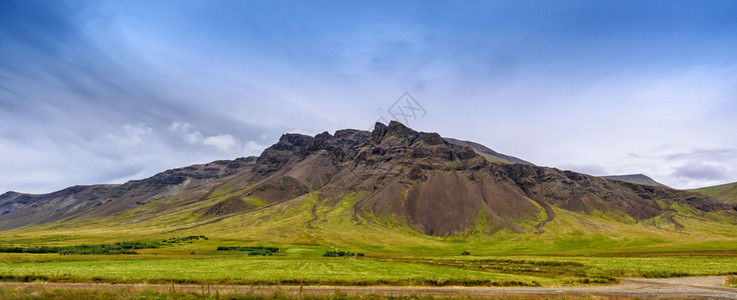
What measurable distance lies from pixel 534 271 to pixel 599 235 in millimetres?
131964

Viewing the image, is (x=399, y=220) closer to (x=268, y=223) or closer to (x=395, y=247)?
(x=395, y=247)

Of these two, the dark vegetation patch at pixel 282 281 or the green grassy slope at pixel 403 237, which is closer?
the dark vegetation patch at pixel 282 281

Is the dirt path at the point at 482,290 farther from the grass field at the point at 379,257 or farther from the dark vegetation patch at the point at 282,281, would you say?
the grass field at the point at 379,257

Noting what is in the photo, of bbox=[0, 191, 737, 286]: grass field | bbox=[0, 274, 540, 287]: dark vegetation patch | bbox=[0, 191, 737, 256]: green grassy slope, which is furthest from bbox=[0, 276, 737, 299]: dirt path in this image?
bbox=[0, 191, 737, 256]: green grassy slope

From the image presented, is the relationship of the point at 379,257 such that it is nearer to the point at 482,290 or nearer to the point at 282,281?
the point at 282,281

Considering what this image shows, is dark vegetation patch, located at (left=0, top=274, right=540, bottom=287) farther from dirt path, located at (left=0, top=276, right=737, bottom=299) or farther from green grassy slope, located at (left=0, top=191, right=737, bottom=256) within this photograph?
green grassy slope, located at (left=0, top=191, right=737, bottom=256)

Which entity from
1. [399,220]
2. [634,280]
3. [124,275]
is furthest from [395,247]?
[124,275]

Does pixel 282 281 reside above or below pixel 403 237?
above

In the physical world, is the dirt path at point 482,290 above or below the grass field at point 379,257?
above

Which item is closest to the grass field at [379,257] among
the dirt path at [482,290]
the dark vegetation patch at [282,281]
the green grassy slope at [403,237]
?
the dark vegetation patch at [282,281]

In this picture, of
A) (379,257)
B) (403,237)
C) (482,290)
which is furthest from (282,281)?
(403,237)

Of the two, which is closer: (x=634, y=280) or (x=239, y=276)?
(x=239, y=276)

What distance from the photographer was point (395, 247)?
136250 mm

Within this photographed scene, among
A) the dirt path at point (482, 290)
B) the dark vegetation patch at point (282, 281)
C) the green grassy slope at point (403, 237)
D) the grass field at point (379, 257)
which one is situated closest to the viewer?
the dirt path at point (482, 290)
